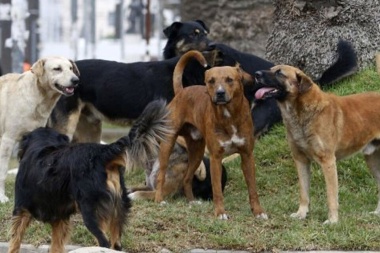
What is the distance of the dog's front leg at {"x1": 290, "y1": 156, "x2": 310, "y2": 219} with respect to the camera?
341 inches

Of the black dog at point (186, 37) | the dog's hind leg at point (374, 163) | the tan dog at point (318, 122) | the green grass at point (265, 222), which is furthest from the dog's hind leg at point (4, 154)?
the dog's hind leg at point (374, 163)

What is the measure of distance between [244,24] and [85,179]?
11483 mm

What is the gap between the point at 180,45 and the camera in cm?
1135

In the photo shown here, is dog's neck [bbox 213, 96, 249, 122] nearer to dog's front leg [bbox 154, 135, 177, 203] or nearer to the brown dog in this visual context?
the brown dog

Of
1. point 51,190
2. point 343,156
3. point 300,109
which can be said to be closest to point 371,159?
point 343,156

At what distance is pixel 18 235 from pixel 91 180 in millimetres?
933

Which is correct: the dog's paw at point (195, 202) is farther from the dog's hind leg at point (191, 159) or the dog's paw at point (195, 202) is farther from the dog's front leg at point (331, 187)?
the dog's front leg at point (331, 187)

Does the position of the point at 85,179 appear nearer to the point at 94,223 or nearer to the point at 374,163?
the point at 94,223

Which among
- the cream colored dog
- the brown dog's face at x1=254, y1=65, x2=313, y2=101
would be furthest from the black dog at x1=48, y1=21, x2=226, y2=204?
the brown dog's face at x1=254, y1=65, x2=313, y2=101

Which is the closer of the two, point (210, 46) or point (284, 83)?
point (284, 83)

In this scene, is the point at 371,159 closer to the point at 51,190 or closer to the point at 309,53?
the point at 309,53

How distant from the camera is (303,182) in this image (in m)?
8.70

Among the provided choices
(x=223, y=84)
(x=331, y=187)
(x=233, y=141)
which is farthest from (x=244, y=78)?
(x=331, y=187)

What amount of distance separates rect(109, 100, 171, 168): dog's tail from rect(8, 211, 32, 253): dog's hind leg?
96 cm
